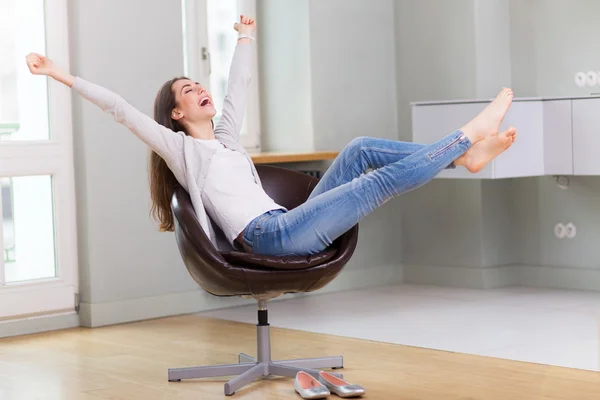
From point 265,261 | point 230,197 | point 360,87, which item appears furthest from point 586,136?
point 265,261

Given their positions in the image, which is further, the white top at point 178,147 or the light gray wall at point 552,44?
the light gray wall at point 552,44

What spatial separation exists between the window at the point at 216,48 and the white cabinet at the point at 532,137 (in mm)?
1158

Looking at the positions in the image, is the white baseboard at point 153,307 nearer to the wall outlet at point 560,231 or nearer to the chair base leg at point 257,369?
the wall outlet at point 560,231

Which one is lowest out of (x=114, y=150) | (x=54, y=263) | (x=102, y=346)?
(x=102, y=346)

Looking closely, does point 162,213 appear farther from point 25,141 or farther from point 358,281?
point 358,281

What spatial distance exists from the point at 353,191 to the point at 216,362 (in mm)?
989

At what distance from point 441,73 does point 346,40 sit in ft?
1.86

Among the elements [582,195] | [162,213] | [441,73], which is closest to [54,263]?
[162,213]

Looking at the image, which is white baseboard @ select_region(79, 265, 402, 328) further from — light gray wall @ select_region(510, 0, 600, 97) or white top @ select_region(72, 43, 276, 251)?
light gray wall @ select_region(510, 0, 600, 97)

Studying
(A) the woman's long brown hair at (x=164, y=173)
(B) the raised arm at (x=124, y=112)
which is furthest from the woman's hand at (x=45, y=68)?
(A) the woman's long brown hair at (x=164, y=173)

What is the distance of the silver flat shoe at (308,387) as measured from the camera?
3.16 metres

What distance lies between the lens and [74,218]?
480 cm

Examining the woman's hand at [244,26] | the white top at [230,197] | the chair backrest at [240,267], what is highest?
the woman's hand at [244,26]

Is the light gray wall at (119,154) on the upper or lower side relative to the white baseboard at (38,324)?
upper
